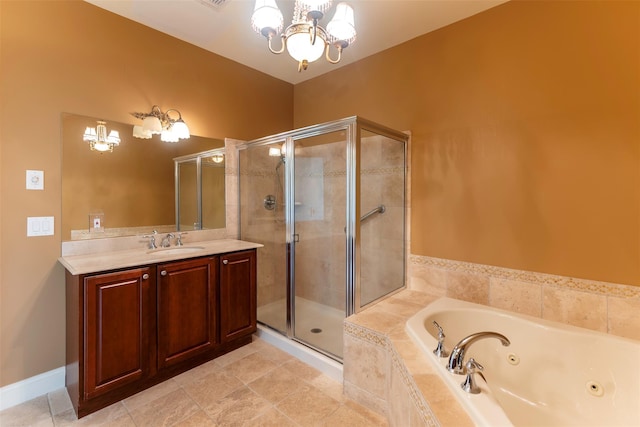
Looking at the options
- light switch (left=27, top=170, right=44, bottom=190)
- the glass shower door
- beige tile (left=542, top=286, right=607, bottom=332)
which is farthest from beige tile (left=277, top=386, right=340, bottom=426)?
light switch (left=27, top=170, right=44, bottom=190)

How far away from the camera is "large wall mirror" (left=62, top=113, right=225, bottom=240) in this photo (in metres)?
2.02

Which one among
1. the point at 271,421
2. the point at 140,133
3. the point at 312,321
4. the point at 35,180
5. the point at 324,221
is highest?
the point at 140,133

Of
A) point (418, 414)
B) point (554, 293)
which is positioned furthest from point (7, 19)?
point (554, 293)

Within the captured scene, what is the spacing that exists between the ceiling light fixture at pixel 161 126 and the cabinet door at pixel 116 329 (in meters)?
1.18

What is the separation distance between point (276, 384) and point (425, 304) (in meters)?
1.23

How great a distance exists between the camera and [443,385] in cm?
121

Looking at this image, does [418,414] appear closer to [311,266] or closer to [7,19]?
[311,266]

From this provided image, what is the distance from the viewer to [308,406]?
1.80 metres

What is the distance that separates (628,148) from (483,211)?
819mm

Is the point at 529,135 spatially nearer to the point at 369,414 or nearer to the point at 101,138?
the point at 369,414

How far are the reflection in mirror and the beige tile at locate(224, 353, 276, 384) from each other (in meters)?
1.24

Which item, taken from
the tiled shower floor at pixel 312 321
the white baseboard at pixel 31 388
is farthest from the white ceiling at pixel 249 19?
the white baseboard at pixel 31 388

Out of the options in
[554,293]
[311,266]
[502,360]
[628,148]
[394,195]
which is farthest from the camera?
[311,266]

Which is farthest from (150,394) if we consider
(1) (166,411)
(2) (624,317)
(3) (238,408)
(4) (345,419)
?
(2) (624,317)
